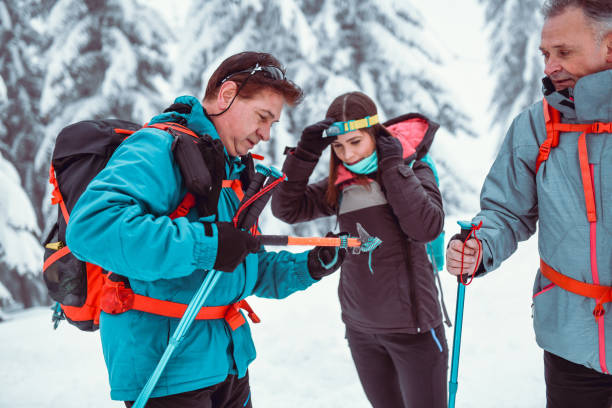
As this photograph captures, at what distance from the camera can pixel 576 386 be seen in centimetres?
178

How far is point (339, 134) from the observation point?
2656 millimetres

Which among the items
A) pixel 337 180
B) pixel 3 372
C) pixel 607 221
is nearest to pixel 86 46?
pixel 3 372

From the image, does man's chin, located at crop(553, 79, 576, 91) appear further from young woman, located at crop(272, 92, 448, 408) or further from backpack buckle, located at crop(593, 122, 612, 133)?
young woman, located at crop(272, 92, 448, 408)

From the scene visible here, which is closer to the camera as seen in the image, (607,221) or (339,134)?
(607,221)

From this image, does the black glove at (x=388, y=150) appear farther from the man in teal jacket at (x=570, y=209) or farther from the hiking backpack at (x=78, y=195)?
the hiking backpack at (x=78, y=195)

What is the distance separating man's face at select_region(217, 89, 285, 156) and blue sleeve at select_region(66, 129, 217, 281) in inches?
15.8

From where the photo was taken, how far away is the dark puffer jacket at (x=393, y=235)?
2443 millimetres

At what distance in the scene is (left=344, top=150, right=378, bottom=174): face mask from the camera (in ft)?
8.76

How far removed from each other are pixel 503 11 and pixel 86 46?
1292 cm

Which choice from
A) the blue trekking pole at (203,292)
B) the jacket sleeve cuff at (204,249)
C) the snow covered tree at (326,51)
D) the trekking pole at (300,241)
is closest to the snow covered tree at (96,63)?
the snow covered tree at (326,51)

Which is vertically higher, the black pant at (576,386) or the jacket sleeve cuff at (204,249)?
the jacket sleeve cuff at (204,249)

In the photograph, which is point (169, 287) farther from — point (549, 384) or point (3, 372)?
point (3, 372)

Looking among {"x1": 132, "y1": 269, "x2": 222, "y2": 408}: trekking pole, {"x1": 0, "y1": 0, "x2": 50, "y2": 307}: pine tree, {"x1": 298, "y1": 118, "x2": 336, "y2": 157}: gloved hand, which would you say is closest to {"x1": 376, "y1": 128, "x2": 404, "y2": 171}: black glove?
{"x1": 298, "y1": 118, "x2": 336, "y2": 157}: gloved hand

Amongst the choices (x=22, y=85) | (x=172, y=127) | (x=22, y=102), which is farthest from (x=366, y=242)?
(x=22, y=85)
